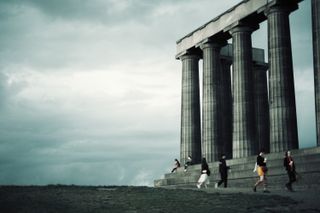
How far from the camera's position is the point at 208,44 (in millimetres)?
51719

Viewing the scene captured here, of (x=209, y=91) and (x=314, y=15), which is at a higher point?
(x=314, y=15)

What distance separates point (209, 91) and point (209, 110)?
196 cm

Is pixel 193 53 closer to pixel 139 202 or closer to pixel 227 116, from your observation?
pixel 227 116

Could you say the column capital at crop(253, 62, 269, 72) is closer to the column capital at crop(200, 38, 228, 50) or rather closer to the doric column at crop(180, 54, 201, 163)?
the column capital at crop(200, 38, 228, 50)

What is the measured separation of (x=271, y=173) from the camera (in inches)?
1355

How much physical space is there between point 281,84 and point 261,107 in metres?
15.1

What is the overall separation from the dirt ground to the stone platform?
21.6 ft

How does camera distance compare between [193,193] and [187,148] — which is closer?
[193,193]

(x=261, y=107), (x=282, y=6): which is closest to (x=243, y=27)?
(x=282, y=6)

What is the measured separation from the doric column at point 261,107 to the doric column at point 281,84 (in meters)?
13.8

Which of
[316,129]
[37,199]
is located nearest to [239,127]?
[316,129]

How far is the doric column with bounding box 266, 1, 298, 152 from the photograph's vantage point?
39969mm

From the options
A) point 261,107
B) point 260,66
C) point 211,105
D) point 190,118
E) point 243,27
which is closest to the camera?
point 243,27

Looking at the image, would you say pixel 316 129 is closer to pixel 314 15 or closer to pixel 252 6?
pixel 314 15
